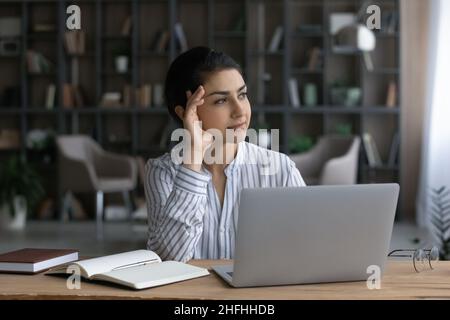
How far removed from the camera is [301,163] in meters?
6.37

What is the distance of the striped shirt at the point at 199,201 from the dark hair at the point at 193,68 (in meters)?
0.20

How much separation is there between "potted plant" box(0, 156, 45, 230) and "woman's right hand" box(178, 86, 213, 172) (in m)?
4.87

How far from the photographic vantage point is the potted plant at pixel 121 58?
7.04 meters

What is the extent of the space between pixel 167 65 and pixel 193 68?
5.29 metres

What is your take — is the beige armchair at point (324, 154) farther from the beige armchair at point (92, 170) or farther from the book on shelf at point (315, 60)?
the beige armchair at point (92, 170)

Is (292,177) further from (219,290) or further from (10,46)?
(10,46)

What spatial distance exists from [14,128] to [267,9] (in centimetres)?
301

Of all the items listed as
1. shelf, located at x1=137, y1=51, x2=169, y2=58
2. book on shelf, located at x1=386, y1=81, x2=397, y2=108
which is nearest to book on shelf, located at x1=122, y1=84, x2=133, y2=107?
shelf, located at x1=137, y1=51, x2=169, y2=58

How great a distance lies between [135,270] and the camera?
1437 millimetres

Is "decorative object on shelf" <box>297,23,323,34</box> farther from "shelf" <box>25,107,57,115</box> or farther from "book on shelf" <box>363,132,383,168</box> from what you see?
"shelf" <box>25,107,57,115</box>

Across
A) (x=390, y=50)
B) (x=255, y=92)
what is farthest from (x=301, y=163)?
(x=390, y=50)

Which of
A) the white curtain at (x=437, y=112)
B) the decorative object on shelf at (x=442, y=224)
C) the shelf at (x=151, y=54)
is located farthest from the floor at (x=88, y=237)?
the shelf at (x=151, y=54)
